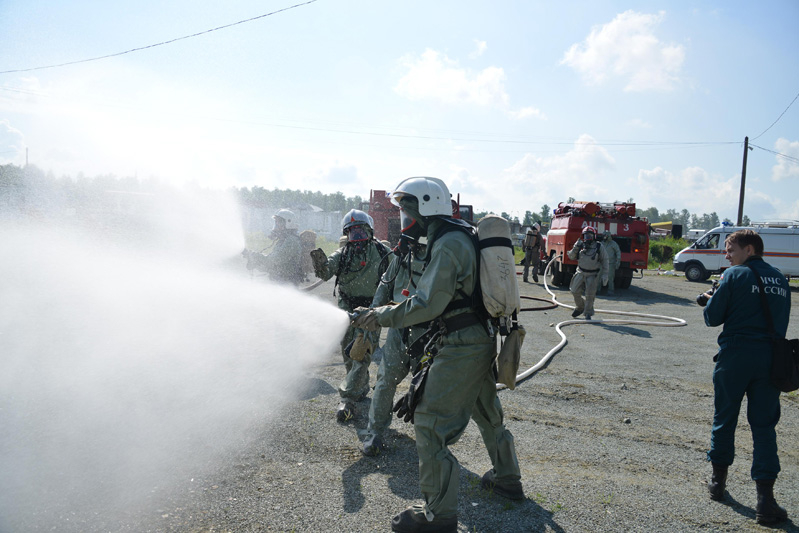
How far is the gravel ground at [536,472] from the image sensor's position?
10.8 ft

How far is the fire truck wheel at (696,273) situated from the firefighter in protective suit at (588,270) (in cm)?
1374

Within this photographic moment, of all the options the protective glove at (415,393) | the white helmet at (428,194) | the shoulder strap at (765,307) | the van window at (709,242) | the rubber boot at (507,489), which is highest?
the white helmet at (428,194)

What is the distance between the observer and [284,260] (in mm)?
7605

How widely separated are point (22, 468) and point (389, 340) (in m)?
2.81

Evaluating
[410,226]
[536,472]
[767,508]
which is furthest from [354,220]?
[767,508]

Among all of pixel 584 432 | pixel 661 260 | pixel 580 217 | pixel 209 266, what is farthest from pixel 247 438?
pixel 661 260

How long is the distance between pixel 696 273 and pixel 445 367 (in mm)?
23305

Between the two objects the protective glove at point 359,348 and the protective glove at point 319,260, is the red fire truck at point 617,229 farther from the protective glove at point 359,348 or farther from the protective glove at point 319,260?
the protective glove at point 359,348

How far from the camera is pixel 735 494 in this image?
373cm

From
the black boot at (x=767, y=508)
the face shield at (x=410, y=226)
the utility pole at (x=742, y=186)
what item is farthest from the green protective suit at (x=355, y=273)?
the utility pole at (x=742, y=186)

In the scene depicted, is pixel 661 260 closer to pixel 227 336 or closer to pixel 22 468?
pixel 227 336

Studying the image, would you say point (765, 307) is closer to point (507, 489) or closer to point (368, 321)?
point (507, 489)

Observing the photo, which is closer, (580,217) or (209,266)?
(209,266)

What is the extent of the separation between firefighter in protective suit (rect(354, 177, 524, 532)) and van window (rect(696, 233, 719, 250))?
23.0 meters
